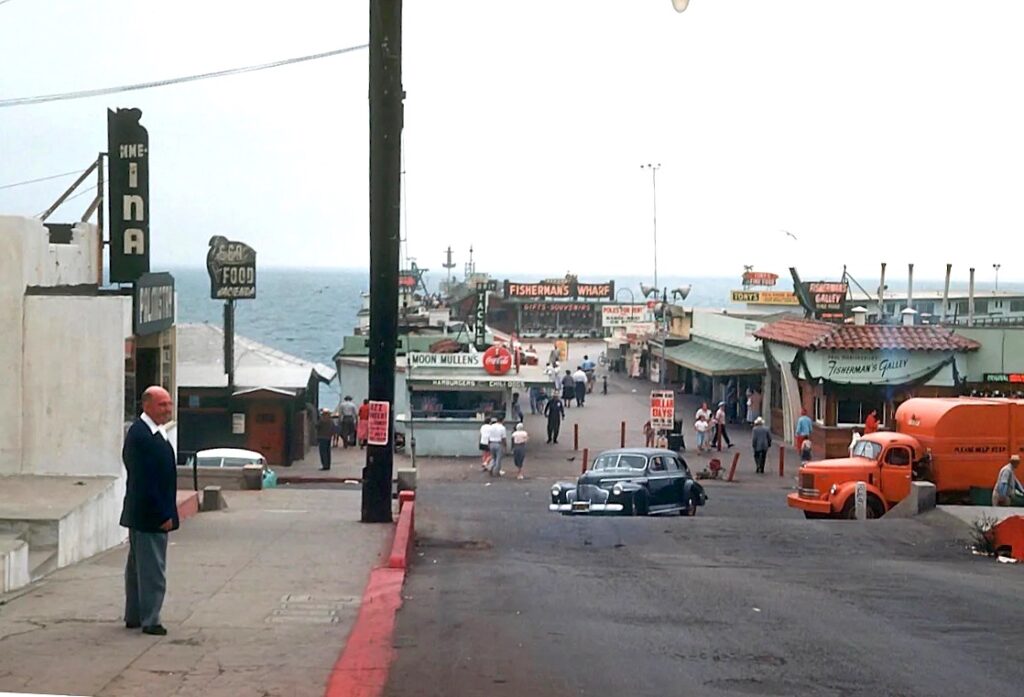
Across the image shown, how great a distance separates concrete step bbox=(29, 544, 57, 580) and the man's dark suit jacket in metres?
3.22

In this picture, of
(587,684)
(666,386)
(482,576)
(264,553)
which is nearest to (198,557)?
(264,553)

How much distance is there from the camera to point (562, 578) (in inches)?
514

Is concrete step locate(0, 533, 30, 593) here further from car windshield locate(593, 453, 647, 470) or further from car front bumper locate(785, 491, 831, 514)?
car front bumper locate(785, 491, 831, 514)

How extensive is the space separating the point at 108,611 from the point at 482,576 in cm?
402

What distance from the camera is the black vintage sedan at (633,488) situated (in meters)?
25.0

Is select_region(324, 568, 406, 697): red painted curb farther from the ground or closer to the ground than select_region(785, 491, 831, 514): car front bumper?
farther from the ground

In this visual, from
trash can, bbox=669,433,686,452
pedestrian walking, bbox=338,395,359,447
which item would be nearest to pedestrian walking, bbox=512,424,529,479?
trash can, bbox=669,433,686,452

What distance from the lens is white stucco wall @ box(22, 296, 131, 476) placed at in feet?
50.8

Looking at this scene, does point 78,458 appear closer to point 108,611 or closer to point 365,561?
point 365,561

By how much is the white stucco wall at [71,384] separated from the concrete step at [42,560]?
3.38 m

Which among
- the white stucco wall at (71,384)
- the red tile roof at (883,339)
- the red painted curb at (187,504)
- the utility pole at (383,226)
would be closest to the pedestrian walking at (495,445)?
the red tile roof at (883,339)

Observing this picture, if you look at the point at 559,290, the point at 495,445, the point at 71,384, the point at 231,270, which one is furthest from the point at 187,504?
the point at 559,290

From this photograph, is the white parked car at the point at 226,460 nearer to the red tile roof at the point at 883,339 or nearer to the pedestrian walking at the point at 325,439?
the pedestrian walking at the point at 325,439

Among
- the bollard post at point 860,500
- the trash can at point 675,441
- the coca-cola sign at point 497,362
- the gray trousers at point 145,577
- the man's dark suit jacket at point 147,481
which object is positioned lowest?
the trash can at point 675,441
